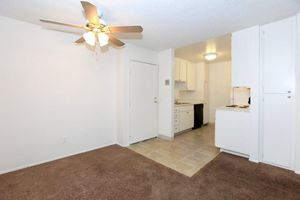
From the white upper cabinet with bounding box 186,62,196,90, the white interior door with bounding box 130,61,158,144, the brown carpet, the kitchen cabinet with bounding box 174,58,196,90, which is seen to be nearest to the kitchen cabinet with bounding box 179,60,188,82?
the kitchen cabinet with bounding box 174,58,196,90

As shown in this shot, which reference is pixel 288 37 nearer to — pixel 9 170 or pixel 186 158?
pixel 186 158

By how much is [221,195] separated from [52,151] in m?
2.92

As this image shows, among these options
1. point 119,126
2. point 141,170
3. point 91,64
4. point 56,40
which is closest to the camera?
point 141,170

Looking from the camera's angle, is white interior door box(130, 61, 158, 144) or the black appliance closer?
white interior door box(130, 61, 158, 144)

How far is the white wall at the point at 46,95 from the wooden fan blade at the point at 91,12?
4.76ft

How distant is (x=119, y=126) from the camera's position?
11.8 ft

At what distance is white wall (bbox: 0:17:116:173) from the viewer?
92.4 inches

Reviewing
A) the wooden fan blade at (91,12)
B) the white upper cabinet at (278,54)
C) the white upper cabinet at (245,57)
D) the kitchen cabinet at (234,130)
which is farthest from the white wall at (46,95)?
the white upper cabinet at (278,54)

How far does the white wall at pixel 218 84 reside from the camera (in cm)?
552

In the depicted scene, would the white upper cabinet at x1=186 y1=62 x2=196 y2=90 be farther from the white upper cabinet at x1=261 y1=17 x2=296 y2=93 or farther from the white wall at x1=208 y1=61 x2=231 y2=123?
the white upper cabinet at x1=261 y1=17 x2=296 y2=93

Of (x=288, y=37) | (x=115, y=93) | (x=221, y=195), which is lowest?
(x=221, y=195)

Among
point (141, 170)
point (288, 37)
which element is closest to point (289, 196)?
point (141, 170)

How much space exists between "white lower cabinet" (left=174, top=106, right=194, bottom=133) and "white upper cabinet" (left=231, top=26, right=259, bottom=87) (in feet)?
5.83

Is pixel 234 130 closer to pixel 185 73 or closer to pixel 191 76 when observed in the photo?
pixel 185 73
